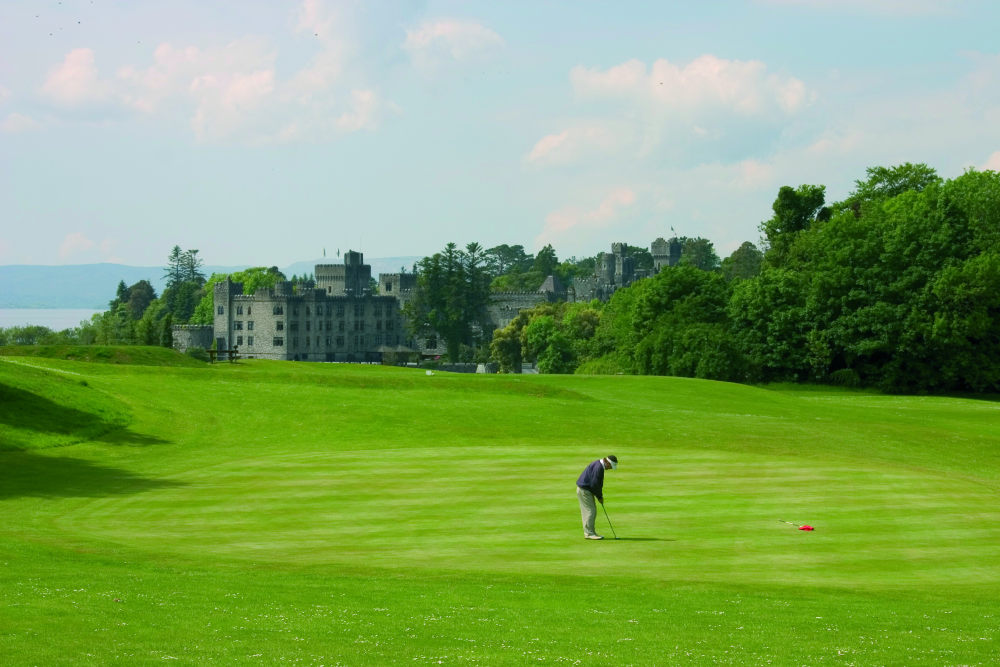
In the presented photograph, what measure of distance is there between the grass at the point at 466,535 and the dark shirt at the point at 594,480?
48.6 inches

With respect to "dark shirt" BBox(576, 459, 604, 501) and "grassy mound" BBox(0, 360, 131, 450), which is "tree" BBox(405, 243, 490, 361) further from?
"dark shirt" BBox(576, 459, 604, 501)

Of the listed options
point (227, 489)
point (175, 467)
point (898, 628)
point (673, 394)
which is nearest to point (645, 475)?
point (227, 489)

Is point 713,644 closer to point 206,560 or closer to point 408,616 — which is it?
point 408,616

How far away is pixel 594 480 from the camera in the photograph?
25.8 m

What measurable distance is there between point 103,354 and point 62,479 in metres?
38.3

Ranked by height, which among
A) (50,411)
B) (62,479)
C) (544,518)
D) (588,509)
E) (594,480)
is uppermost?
(50,411)

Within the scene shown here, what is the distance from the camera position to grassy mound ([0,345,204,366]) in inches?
2795

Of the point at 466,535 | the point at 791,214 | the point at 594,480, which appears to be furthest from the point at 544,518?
the point at 791,214

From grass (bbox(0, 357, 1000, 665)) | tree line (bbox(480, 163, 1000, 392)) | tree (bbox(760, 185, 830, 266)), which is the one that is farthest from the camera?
tree (bbox(760, 185, 830, 266))

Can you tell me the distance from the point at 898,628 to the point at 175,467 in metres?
27.1

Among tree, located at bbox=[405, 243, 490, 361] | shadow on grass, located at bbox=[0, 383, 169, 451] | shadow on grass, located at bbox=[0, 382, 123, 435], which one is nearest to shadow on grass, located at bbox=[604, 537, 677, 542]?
shadow on grass, located at bbox=[0, 383, 169, 451]

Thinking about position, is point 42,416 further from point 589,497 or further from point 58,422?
point 589,497

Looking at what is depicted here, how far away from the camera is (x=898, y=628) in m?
17.5

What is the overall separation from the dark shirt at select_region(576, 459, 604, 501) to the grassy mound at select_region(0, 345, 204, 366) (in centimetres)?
4985
